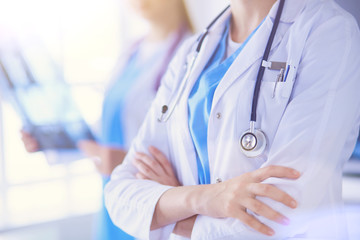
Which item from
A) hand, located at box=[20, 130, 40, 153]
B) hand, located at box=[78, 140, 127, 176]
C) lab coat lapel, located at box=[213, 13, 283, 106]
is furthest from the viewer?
hand, located at box=[20, 130, 40, 153]

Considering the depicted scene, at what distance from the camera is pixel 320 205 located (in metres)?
0.75

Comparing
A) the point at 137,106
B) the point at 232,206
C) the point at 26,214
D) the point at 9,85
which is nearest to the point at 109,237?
the point at 137,106

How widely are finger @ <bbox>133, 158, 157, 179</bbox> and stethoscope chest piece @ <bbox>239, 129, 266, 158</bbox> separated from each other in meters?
0.27

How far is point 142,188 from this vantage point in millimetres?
920

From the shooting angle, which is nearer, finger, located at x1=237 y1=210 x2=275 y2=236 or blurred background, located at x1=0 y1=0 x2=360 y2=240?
finger, located at x1=237 y1=210 x2=275 y2=236

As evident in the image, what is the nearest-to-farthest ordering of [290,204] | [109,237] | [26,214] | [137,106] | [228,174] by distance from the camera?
[290,204] < [228,174] < [137,106] < [109,237] < [26,214]

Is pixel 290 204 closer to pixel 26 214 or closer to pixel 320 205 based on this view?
pixel 320 205

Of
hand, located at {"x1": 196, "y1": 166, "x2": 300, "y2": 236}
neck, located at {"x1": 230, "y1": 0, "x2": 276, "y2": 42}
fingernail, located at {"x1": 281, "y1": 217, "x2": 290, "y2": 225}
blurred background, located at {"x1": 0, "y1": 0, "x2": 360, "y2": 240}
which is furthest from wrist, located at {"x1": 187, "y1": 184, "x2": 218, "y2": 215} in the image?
blurred background, located at {"x1": 0, "y1": 0, "x2": 360, "y2": 240}

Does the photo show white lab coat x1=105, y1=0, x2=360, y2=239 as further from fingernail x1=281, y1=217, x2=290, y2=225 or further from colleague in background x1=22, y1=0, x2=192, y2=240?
colleague in background x1=22, y1=0, x2=192, y2=240

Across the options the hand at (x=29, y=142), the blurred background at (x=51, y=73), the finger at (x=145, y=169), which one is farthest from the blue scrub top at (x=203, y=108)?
the hand at (x=29, y=142)

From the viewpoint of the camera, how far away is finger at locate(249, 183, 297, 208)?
708 millimetres

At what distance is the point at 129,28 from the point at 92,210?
3.37 ft

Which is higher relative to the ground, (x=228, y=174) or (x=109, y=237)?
(x=228, y=174)

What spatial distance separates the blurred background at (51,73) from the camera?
6.62 feet
